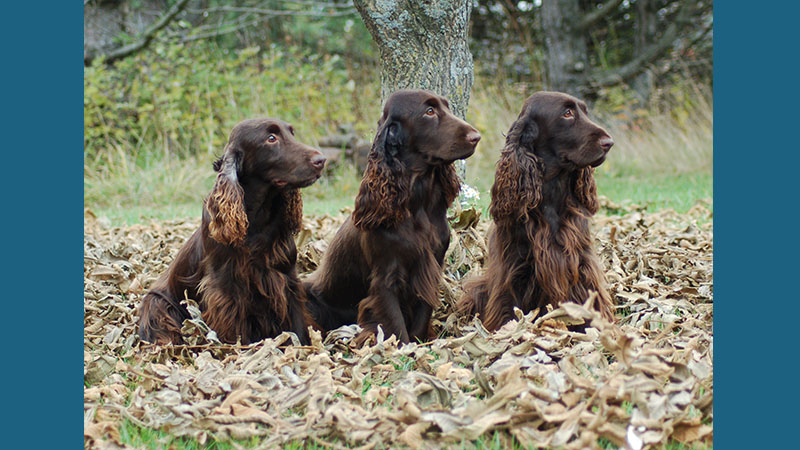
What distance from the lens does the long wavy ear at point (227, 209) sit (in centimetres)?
354

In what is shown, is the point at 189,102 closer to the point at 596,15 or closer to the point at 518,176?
the point at 596,15

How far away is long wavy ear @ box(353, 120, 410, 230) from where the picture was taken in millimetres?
3617

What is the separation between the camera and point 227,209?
3533 mm

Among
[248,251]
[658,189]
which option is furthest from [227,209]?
[658,189]

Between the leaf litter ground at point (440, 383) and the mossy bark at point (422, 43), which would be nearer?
the leaf litter ground at point (440, 383)

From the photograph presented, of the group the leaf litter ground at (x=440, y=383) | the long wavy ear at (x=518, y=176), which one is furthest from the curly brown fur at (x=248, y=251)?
the long wavy ear at (x=518, y=176)

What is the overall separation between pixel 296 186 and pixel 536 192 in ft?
3.81

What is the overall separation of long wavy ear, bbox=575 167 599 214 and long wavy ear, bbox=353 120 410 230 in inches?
34.2

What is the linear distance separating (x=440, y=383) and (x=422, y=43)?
108 inches

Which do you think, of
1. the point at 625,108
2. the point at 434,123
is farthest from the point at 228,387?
the point at 625,108

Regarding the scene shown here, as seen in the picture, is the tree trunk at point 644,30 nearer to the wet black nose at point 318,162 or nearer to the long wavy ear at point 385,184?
the long wavy ear at point 385,184

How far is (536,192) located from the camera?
3617 mm

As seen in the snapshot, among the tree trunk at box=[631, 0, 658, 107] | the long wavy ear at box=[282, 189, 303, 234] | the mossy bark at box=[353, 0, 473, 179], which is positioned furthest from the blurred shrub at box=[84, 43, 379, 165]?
the long wavy ear at box=[282, 189, 303, 234]

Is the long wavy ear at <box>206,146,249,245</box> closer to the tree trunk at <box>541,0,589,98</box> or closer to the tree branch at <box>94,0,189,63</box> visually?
the tree branch at <box>94,0,189,63</box>
